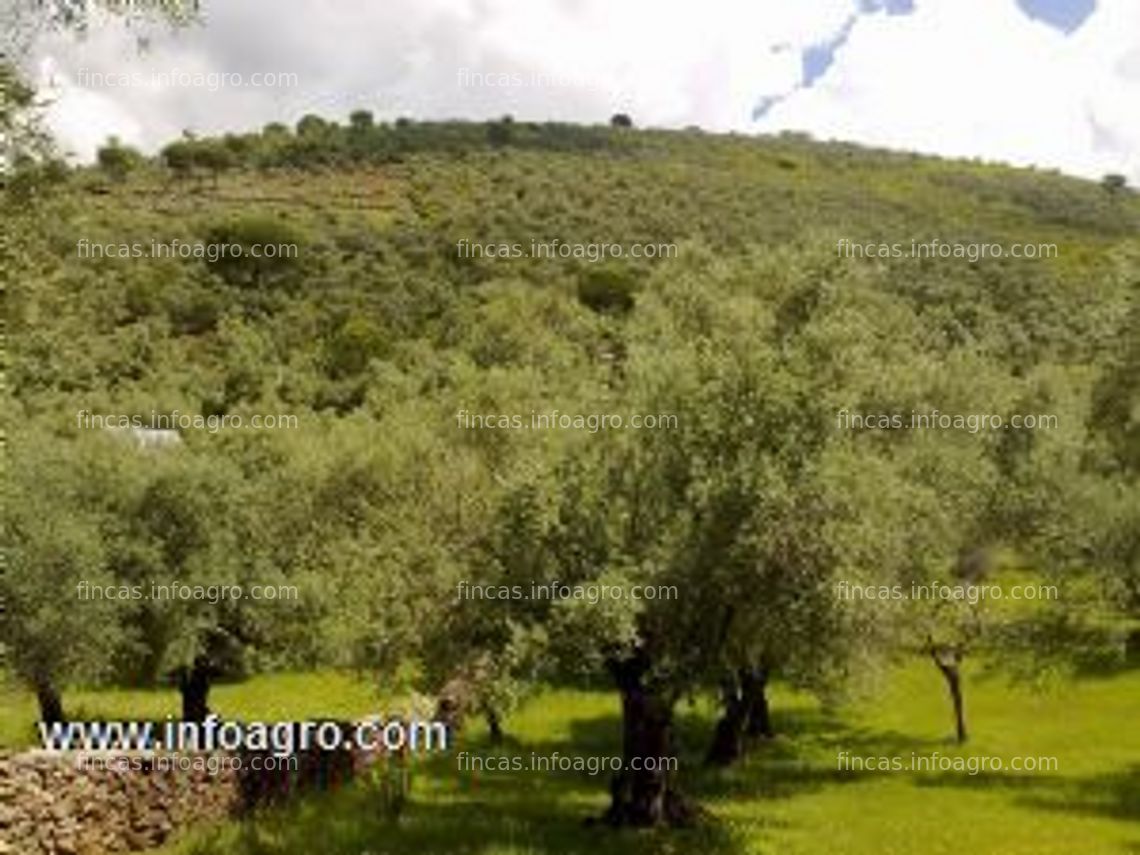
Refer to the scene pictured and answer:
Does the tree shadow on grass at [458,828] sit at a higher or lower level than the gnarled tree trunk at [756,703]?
lower

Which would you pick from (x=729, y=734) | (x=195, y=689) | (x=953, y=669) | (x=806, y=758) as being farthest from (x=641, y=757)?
(x=953, y=669)

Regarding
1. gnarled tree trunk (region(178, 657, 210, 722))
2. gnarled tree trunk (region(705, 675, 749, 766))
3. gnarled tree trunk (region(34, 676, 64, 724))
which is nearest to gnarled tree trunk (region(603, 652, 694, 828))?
gnarled tree trunk (region(705, 675, 749, 766))

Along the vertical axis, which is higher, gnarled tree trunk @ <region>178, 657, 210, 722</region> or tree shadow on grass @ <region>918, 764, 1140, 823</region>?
gnarled tree trunk @ <region>178, 657, 210, 722</region>

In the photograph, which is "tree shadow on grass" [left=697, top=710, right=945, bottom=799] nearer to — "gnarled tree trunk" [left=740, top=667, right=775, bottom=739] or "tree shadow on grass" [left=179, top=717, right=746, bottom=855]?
"gnarled tree trunk" [left=740, top=667, right=775, bottom=739]

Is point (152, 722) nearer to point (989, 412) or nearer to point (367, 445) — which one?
point (367, 445)

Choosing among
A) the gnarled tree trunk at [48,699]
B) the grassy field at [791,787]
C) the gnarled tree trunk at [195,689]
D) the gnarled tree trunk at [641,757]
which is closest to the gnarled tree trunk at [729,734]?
the grassy field at [791,787]

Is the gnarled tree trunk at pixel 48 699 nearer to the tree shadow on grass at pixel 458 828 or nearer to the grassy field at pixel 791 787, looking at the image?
the grassy field at pixel 791 787

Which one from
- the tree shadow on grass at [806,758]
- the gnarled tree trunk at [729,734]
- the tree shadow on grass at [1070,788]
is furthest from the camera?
the gnarled tree trunk at [729,734]

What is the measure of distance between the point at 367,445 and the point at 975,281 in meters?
83.0

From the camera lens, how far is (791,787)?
4350cm

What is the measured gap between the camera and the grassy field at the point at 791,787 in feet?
104

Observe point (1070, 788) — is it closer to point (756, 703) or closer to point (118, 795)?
point (756, 703)

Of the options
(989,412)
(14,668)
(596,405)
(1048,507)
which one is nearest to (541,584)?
(596,405)

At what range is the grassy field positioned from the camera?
3158cm
